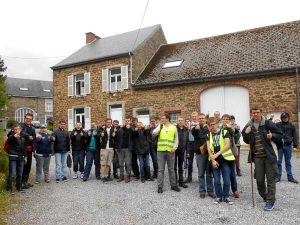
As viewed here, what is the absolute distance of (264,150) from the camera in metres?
5.62

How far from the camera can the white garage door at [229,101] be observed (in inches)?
647

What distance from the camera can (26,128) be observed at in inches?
313

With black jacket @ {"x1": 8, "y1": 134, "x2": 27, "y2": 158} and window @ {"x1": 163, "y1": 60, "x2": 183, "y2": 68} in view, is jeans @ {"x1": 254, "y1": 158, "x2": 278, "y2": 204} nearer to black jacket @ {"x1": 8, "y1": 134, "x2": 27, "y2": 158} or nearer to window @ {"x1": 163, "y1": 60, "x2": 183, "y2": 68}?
black jacket @ {"x1": 8, "y1": 134, "x2": 27, "y2": 158}

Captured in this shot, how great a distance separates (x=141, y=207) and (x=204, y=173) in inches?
63.4

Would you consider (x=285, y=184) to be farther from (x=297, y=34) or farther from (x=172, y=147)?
(x=297, y=34)

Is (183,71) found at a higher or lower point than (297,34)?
lower

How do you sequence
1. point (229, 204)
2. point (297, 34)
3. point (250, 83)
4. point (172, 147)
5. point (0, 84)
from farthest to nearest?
point (0, 84) < point (297, 34) < point (250, 83) < point (172, 147) < point (229, 204)

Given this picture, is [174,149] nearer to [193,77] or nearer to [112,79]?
[193,77]

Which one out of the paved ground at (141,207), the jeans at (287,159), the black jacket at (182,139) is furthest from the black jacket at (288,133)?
→ the black jacket at (182,139)

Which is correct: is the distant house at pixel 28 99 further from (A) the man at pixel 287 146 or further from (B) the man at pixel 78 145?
(A) the man at pixel 287 146

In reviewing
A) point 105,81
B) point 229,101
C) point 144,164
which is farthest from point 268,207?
point 105,81

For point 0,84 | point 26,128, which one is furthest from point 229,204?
point 0,84

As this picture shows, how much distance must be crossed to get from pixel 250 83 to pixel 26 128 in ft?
38.0

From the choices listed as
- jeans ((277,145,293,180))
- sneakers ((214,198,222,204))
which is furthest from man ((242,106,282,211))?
jeans ((277,145,293,180))
